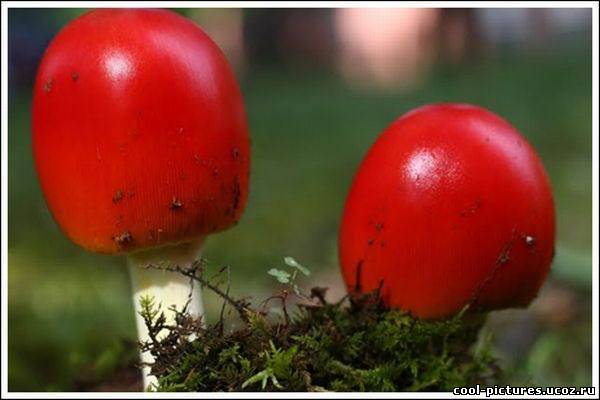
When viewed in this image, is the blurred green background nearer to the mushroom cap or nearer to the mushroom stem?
the mushroom stem

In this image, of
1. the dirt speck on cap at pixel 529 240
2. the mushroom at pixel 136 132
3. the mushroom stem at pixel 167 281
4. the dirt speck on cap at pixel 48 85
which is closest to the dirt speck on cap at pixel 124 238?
the mushroom at pixel 136 132

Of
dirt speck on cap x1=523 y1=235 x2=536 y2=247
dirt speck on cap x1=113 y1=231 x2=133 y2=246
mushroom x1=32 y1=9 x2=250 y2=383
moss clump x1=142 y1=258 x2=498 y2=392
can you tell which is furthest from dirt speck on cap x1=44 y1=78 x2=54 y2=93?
dirt speck on cap x1=523 y1=235 x2=536 y2=247

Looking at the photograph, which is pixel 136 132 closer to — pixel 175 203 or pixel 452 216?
pixel 175 203

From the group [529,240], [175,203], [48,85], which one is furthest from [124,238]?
[529,240]

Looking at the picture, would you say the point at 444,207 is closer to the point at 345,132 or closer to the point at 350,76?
the point at 345,132

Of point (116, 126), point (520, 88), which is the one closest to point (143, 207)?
point (116, 126)

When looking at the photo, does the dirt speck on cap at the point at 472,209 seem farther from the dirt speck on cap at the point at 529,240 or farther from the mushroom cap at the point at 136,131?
the mushroom cap at the point at 136,131
